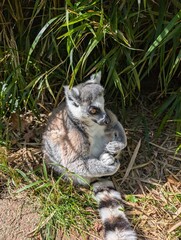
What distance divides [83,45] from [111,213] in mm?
1267

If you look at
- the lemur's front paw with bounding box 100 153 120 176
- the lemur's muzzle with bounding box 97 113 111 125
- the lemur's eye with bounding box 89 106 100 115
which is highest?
the lemur's eye with bounding box 89 106 100 115

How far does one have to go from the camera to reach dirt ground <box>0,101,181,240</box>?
288 centimetres

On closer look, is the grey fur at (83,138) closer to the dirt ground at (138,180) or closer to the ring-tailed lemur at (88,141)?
the ring-tailed lemur at (88,141)

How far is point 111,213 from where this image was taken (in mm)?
2801

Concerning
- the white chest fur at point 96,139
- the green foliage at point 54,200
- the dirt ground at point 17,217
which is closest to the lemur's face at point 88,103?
the white chest fur at point 96,139

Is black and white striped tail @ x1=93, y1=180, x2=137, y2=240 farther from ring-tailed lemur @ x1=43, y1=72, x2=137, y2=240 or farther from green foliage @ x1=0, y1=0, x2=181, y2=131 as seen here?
green foliage @ x1=0, y1=0, x2=181, y2=131

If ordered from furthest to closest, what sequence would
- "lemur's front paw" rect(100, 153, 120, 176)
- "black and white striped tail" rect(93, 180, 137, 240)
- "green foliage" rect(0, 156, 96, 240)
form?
"lemur's front paw" rect(100, 153, 120, 176), "green foliage" rect(0, 156, 96, 240), "black and white striped tail" rect(93, 180, 137, 240)

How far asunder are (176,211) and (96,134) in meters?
0.73

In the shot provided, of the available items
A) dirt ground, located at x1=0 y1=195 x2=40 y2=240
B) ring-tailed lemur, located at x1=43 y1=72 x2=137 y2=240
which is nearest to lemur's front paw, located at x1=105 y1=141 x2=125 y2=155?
ring-tailed lemur, located at x1=43 y1=72 x2=137 y2=240

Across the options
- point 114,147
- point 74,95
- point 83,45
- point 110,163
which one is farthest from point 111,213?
point 83,45

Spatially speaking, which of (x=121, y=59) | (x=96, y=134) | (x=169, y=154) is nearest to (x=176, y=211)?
(x=169, y=154)

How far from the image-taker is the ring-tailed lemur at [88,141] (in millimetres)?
2904

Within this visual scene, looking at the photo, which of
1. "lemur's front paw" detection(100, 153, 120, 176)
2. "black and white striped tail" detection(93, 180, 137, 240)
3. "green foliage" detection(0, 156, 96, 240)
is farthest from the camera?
"lemur's front paw" detection(100, 153, 120, 176)

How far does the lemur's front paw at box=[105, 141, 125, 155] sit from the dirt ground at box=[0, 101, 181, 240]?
196 mm
